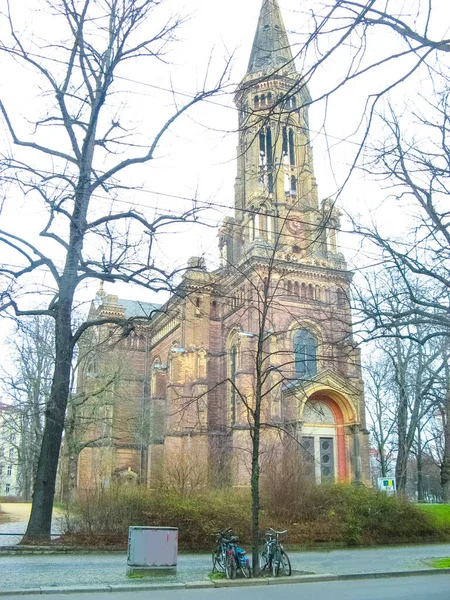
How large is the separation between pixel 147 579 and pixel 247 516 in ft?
19.8

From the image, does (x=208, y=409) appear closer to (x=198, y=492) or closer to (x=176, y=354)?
(x=176, y=354)

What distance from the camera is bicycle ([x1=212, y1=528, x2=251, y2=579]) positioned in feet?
39.5

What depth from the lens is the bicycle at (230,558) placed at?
12.0 metres

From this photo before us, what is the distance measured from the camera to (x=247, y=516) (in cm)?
1725

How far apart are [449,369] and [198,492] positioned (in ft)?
48.9

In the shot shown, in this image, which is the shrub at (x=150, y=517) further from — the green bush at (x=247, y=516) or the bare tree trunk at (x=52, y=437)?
the bare tree trunk at (x=52, y=437)

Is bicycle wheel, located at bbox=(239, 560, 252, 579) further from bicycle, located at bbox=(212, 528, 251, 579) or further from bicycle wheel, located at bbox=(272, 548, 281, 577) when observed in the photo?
bicycle wheel, located at bbox=(272, 548, 281, 577)

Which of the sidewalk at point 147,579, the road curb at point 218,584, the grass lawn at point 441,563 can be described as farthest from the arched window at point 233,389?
the road curb at point 218,584

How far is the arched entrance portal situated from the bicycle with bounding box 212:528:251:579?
76.2 feet

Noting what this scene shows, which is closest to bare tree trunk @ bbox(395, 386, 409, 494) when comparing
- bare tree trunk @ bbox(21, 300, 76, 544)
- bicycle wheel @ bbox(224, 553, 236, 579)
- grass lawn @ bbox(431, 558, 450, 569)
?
grass lawn @ bbox(431, 558, 450, 569)

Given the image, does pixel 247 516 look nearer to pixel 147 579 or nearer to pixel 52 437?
pixel 52 437

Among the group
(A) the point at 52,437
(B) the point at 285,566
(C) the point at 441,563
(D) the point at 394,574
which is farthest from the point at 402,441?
(A) the point at 52,437

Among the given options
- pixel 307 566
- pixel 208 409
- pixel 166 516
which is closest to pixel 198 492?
pixel 166 516

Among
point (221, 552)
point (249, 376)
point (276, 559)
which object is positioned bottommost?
point (276, 559)
